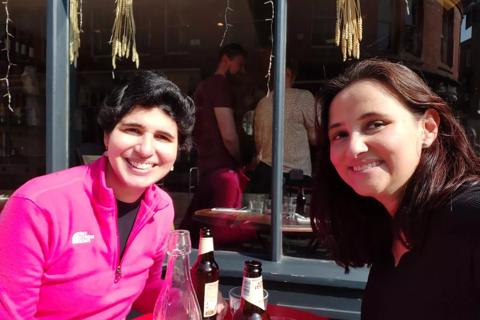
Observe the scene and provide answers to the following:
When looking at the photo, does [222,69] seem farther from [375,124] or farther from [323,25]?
[375,124]

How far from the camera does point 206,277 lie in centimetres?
147

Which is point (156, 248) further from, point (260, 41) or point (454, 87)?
point (260, 41)

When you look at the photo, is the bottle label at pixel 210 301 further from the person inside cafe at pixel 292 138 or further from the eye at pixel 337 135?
the person inside cafe at pixel 292 138

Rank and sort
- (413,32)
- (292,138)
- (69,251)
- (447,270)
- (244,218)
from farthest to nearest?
1. (413,32)
2. (292,138)
3. (244,218)
4. (69,251)
5. (447,270)

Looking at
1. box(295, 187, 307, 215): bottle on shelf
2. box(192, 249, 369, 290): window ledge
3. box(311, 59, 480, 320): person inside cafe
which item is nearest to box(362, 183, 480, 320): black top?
box(311, 59, 480, 320): person inside cafe

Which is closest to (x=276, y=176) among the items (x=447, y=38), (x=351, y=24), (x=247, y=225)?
(x=247, y=225)

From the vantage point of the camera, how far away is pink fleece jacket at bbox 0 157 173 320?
4.28 ft

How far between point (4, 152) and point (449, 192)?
578 centimetres

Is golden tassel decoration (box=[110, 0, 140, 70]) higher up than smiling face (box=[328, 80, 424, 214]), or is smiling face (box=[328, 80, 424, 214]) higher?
golden tassel decoration (box=[110, 0, 140, 70])

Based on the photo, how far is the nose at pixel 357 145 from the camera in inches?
47.1

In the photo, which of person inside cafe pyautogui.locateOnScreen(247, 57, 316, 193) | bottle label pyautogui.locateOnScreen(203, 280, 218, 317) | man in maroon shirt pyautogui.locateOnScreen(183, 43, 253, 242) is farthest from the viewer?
man in maroon shirt pyautogui.locateOnScreen(183, 43, 253, 242)

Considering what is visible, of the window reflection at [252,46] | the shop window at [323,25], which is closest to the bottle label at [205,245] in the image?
the window reflection at [252,46]

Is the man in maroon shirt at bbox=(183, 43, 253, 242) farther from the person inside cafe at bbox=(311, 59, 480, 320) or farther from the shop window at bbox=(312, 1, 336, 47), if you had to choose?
the person inside cafe at bbox=(311, 59, 480, 320)

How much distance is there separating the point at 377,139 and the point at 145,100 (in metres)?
0.77
